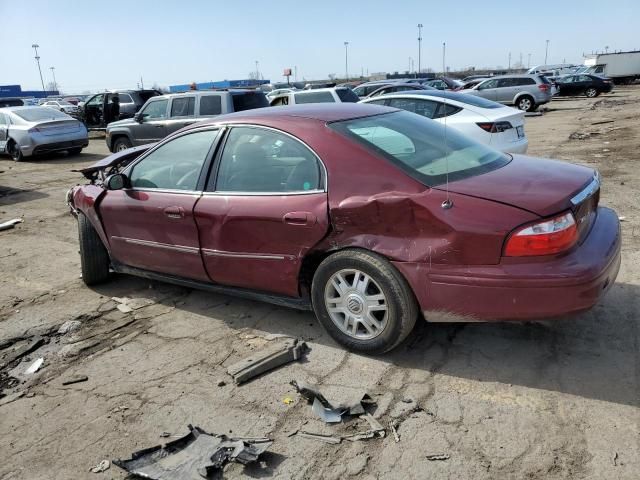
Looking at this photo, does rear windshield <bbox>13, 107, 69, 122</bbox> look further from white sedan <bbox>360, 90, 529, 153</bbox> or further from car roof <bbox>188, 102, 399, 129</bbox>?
car roof <bbox>188, 102, 399, 129</bbox>

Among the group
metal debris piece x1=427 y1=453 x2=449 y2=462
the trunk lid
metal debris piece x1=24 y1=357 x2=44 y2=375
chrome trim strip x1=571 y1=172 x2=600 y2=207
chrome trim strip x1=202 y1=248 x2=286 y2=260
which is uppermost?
the trunk lid

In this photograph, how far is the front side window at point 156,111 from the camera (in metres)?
12.4

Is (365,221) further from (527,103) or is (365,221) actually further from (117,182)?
(527,103)

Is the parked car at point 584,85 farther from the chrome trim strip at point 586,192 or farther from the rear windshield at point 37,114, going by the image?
the chrome trim strip at point 586,192

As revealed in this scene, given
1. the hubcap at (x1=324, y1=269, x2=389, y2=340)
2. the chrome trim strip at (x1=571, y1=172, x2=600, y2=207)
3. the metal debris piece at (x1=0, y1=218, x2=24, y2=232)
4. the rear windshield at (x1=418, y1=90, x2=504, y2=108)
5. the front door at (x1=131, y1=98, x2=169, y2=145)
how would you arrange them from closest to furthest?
the chrome trim strip at (x1=571, y1=172, x2=600, y2=207) < the hubcap at (x1=324, y1=269, x2=389, y2=340) < the metal debris piece at (x1=0, y1=218, x2=24, y2=232) < the rear windshield at (x1=418, y1=90, x2=504, y2=108) < the front door at (x1=131, y1=98, x2=169, y2=145)

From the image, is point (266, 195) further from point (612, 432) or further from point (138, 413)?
point (612, 432)

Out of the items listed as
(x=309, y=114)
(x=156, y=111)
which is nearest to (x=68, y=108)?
(x=156, y=111)

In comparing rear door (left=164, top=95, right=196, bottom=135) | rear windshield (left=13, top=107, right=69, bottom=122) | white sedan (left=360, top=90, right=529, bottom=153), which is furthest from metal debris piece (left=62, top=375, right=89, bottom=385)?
rear windshield (left=13, top=107, right=69, bottom=122)

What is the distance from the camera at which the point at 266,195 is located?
3.72 m

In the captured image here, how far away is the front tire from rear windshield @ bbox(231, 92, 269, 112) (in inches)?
335

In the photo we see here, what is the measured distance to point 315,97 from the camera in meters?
13.9

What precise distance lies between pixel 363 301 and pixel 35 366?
244 cm

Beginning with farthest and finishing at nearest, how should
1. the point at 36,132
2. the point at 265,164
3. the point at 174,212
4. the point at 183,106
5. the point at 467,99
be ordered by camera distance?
1. the point at 36,132
2. the point at 183,106
3. the point at 467,99
4. the point at 174,212
5. the point at 265,164

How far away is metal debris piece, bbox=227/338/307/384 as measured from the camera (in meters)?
3.40
